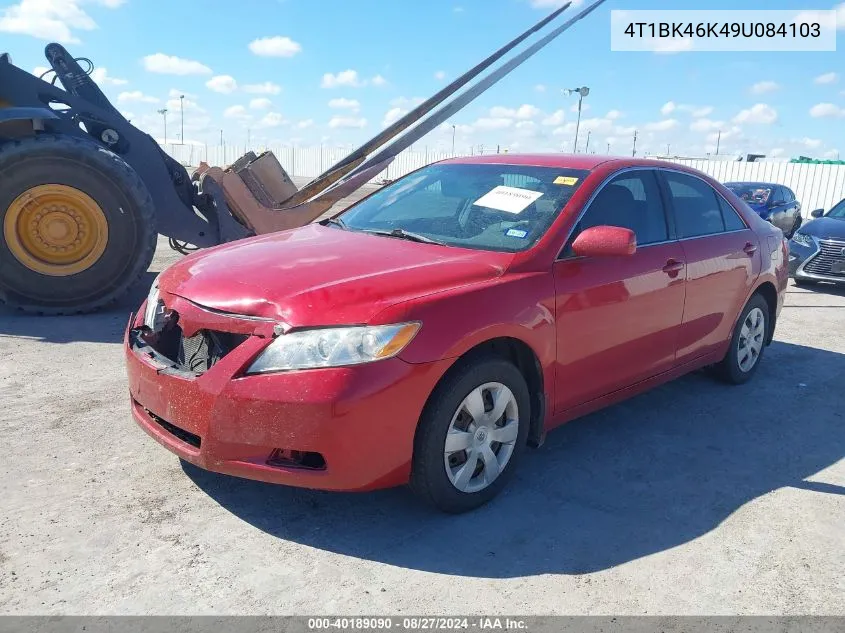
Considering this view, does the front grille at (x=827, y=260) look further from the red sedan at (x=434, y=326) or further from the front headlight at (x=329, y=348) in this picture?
the front headlight at (x=329, y=348)

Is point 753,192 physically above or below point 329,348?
above

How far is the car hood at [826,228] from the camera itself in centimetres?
1016

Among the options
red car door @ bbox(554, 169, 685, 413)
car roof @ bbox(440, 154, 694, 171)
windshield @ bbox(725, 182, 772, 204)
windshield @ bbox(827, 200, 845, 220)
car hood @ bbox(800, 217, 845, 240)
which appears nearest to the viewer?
red car door @ bbox(554, 169, 685, 413)

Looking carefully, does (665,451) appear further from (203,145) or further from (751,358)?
(203,145)

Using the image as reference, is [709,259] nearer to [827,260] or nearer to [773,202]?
[827,260]

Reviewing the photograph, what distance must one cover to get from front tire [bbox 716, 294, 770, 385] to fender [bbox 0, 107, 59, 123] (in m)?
6.01

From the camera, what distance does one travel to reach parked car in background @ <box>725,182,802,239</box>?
14.4m

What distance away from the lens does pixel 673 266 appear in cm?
433

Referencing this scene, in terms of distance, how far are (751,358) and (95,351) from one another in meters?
5.01

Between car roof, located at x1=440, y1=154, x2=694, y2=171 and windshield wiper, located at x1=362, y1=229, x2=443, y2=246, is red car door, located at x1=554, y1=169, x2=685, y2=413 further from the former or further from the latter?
windshield wiper, located at x1=362, y1=229, x2=443, y2=246

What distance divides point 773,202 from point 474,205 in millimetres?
12654

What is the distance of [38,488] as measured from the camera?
3326 mm

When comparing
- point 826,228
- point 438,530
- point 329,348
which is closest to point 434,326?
point 329,348

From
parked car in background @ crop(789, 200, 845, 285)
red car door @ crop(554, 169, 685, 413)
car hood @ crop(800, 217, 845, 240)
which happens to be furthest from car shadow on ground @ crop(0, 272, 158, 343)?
car hood @ crop(800, 217, 845, 240)
